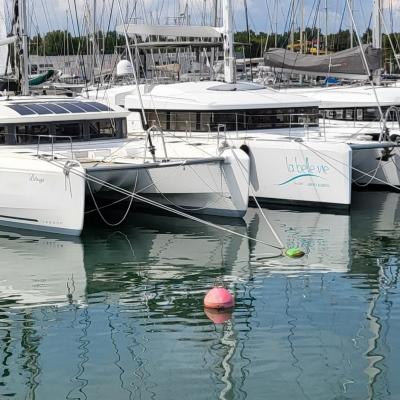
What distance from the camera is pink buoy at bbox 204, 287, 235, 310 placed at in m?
10.7

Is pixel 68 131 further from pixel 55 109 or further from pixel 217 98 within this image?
pixel 217 98

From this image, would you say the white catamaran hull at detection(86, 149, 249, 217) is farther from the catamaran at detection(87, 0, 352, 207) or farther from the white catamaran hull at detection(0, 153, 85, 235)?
the white catamaran hull at detection(0, 153, 85, 235)

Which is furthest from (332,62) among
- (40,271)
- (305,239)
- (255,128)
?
(40,271)

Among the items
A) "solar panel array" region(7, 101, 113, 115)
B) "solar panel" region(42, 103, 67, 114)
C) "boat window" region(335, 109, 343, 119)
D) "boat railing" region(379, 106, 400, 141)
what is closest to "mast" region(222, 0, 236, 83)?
"boat window" region(335, 109, 343, 119)

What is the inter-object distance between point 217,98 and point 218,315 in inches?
419

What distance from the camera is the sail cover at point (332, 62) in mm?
24156

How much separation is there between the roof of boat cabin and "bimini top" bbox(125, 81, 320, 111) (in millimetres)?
1690

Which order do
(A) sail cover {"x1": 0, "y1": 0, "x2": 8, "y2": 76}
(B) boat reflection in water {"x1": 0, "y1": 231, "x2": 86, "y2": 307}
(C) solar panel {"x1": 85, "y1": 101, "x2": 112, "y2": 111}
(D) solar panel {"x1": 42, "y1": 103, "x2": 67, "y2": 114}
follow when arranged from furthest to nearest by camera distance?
(A) sail cover {"x1": 0, "y1": 0, "x2": 8, "y2": 76} < (C) solar panel {"x1": 85, "y1": 101, "x2": 112, "y2": 111} < (D) solar panel {"x1": 42, "y1": 103, "x2": 67, "y2": 114} < (B) boat reflection in water {"x1": 0, "y1": 231, "x2": 86, "y2": 307}

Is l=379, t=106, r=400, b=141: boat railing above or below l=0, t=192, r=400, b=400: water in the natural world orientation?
above

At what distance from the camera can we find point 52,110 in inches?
697

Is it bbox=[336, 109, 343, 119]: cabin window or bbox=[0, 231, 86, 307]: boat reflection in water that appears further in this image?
bbox=[336, 109, 343, 119]: cabin window

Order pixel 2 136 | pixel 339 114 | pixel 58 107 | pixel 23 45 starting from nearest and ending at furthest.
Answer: pixel 2 136 < pixel 58 107 < pixel 23 45 < pixel 339 114

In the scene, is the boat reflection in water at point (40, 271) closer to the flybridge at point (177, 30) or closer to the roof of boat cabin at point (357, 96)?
the flybridge at point (177, 30)

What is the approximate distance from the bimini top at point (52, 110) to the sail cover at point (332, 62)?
887 cm
